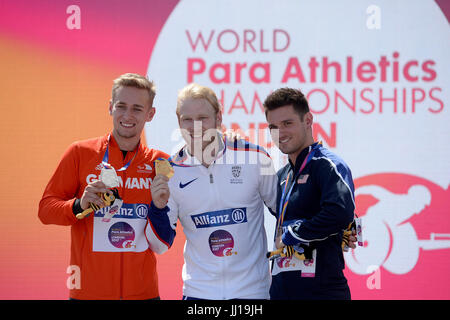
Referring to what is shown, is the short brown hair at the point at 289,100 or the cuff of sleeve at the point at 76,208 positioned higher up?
the short brown hair at the point at 289,100

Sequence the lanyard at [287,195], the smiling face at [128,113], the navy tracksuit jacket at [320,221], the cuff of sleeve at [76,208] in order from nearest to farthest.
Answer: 1. the navy tracksuit jacket at [320,221]
2. the lanyard at [287,195]
3. the cuff of sleeve at [76,208]
4. the smiling face at [128,113]

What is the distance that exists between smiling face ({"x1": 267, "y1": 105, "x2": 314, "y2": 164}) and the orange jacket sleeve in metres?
1.14

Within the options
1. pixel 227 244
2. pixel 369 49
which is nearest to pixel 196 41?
pixel 369 49

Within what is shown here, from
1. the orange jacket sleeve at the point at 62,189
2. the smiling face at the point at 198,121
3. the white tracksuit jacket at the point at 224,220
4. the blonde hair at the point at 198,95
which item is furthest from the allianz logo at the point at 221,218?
the orange jacket sleeve at the point at 62,189

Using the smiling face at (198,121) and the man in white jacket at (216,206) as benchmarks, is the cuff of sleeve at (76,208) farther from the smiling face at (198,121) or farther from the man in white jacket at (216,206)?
the smiling face at (198,121)

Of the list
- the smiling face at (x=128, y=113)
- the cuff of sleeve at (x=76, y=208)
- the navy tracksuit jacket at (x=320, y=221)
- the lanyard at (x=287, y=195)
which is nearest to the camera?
the navy tracksuit jacket at (x=320, y=221)

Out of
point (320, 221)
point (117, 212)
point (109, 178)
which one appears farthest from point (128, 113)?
point (320, 221)

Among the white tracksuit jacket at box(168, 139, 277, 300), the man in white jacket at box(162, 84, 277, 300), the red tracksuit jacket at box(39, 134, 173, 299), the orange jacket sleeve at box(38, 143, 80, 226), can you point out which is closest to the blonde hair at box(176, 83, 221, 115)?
the man in white jacket at box(162, 84, 277, 300)

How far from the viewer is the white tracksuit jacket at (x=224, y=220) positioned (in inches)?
97.4

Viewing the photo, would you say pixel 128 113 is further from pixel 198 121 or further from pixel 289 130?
pixel 289 130

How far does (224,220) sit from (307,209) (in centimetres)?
43

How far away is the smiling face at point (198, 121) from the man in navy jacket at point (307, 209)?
0.32 m

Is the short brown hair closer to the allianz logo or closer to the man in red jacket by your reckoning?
the allianz logo

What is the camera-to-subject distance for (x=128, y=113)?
275 centimetres
